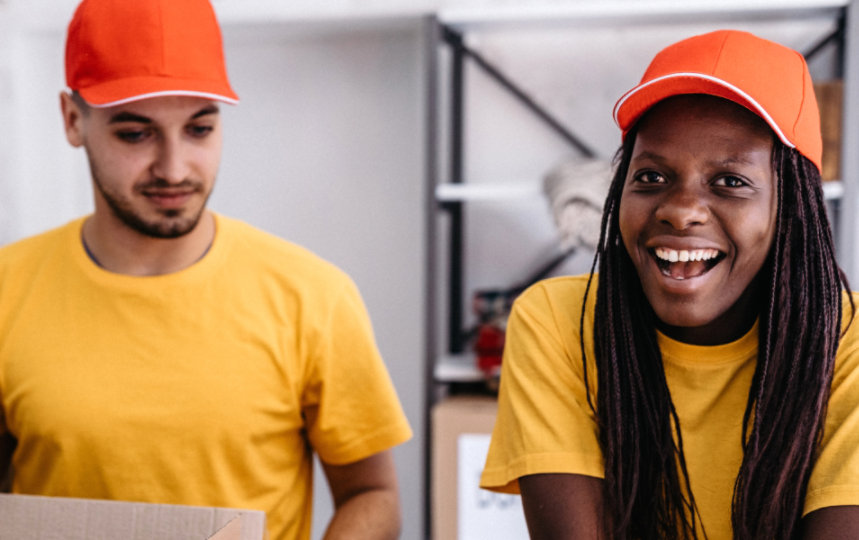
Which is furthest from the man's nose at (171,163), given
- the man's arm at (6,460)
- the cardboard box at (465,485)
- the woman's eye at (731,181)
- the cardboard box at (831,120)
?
the cardboard box at (831,120)

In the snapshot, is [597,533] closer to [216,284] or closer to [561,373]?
[561,373]

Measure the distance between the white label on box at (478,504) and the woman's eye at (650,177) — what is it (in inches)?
46.5

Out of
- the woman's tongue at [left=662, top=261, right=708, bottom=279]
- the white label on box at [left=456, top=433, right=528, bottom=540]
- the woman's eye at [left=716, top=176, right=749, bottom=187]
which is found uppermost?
the woman's eye at [left=716, top=176, right=749, bottom=187]

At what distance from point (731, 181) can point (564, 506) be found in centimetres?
40

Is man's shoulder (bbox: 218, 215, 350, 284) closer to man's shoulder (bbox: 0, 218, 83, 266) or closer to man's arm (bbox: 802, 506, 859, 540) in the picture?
man's shoulder (bbox: 0, 218, 83, 266)

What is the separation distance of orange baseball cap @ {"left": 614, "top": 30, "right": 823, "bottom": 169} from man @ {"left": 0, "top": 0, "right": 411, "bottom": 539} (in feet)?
1.95

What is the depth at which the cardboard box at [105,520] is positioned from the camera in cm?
74

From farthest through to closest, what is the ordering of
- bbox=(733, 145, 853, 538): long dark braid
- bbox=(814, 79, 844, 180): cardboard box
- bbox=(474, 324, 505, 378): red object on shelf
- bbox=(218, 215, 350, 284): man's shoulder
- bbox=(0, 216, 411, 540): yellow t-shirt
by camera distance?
1. bbox=(474, 324, 505, 378): red object on shelf
2. bbox=(814, 79, 844, 180): cardboard box
3. bbox=(218, 215, 350, 284): man's shoulder
4. bbox=(0, 216, 411, 540): yellow t-shirt
5. bbox=(733, 145, 853, 538): long dark braid

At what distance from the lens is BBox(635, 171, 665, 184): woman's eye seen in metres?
0.89

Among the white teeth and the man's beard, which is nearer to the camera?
the white teeth

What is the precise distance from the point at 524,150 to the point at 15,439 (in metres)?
1.59

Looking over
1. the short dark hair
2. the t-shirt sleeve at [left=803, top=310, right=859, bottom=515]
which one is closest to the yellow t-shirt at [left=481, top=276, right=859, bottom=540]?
the t-shirt sleeve at [left=803, top=310, right=859, bottom=515]

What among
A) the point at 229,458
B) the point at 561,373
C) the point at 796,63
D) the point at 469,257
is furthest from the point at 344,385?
the point at 469,257

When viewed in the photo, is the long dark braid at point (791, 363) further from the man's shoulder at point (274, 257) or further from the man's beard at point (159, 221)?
the man's beard at point (159, 221)
